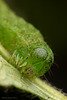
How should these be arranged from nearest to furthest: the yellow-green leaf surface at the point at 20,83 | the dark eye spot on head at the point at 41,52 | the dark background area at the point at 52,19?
1. the yellow-green leaf surface at the point at 20,83
2. the dark eye spot on head at the point at 41,52
3. the dark background area at the point at 52,19

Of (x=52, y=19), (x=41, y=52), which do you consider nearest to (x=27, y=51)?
(x=41, y=52)

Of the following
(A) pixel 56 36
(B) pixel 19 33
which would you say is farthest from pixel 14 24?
(A) pixel 56 36

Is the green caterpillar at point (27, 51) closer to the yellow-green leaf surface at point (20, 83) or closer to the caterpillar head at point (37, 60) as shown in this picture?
the caterpillar head at point (37, 60)

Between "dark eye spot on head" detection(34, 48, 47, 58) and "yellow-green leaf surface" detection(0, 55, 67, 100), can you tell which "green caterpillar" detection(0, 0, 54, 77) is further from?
"yellow-green leaf surface" detection(0, 55, 67, 100)

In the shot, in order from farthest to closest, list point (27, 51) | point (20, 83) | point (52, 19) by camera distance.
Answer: point (52, 19)
point (27, 51)
point (20, 83)

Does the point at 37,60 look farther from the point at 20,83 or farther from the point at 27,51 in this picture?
the point at 20,83

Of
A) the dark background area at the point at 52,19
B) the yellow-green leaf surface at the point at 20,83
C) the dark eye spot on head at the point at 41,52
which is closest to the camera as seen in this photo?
the yellow-green leaf surface at the point at 20,83

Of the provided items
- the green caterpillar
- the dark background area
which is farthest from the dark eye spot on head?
the dark background area

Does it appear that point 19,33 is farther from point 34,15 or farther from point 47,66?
point 34,15

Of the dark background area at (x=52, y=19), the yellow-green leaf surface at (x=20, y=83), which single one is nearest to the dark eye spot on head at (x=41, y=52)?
the yellow-green leaf surface at (x=20, y=83)
